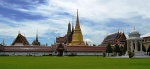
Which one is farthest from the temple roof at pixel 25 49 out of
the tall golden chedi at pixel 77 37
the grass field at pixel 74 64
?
the grass field at pixel 74 64

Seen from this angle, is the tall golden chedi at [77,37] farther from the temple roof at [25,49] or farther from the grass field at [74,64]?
the grass field at [74,64]

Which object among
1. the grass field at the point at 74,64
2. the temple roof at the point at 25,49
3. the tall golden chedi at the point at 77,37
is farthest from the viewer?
the tall golden chedi at the point at 77,37

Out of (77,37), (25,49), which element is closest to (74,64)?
(25,49)

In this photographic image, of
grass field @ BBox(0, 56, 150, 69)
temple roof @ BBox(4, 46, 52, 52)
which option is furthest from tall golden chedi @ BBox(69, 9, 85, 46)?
grass field @ BBox(0, 56, 150, 69)

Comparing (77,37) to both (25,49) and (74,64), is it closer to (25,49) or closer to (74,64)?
(25,49)

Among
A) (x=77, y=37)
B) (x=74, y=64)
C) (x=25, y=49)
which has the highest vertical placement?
(x=77, y=37)

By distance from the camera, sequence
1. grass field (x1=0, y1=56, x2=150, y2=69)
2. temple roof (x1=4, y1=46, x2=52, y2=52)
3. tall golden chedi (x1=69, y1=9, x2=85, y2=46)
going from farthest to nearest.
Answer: tall golden chedi (x1=69, y1=9, x2=85, y2=46) < temple roof (x1=4, y1=46, x2=52, y2=52) < grass field (x1=0, y1=56, x2=150, y2=69)

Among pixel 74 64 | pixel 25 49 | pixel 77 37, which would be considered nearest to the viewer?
pixel 74 64

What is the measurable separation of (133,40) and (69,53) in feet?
100

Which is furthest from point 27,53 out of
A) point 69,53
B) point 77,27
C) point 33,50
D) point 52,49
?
point 77,27

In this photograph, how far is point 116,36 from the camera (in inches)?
3649

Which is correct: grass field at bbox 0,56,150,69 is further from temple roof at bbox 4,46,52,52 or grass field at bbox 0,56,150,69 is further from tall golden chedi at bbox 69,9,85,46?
tall golden chedi at bbox 69,9,85,46

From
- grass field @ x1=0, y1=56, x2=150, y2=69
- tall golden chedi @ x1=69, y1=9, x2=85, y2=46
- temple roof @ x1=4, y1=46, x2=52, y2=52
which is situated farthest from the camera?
tall golden chedi @ x1=69, y1=9, x2=85, y2=46

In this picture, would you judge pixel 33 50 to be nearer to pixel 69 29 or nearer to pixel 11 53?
pixel 11 53
